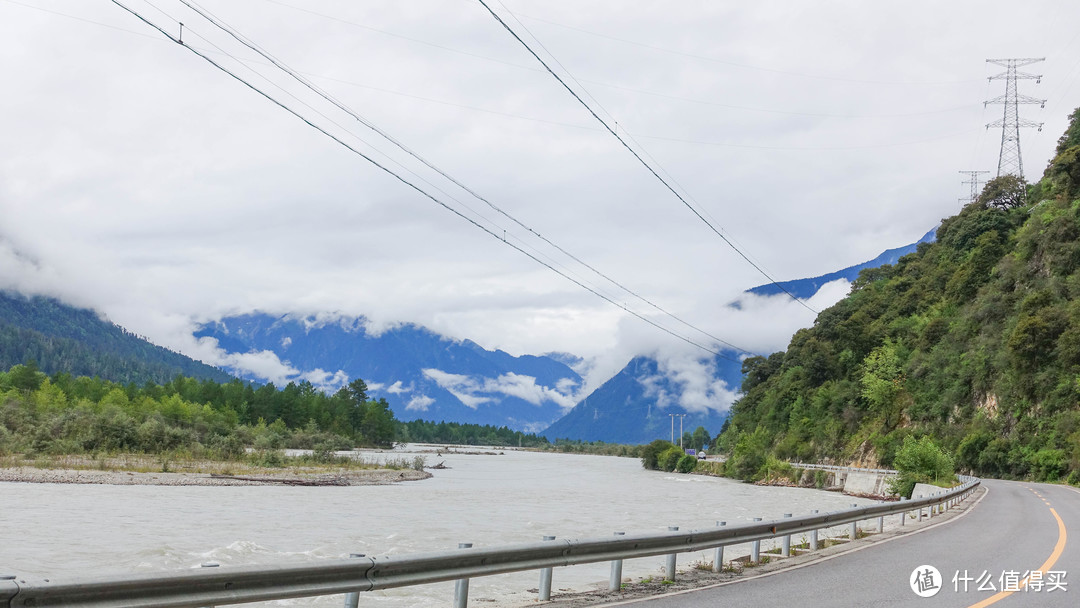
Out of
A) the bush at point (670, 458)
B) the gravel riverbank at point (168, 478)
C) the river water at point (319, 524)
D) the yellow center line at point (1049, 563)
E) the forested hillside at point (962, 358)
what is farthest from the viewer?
the bush at point (670, 458)

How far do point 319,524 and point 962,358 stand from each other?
66256mm

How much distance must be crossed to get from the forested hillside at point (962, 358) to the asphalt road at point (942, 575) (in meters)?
42.6

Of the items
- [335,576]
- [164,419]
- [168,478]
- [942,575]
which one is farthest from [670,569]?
[164,419]

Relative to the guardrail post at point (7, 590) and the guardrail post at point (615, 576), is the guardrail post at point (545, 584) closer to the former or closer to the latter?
the guardrail post at point (615, 576)

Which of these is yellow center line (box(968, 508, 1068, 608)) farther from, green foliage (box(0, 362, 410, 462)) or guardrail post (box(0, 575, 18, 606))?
green foliage (box(0, 362, 410, 462))

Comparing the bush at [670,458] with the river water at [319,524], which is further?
the bush at [670,458]

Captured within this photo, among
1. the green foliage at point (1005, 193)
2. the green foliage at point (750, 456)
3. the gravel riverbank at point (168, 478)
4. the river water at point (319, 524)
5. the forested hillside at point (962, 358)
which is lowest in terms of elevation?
the gravel riverbank at point (168, 478)

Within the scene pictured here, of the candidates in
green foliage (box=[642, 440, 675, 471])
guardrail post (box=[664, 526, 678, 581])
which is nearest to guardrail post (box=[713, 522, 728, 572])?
guardrail post (box=[664, 526, 678, 581])

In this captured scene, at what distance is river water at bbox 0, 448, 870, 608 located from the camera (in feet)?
74.6

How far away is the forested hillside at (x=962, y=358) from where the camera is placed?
6506cm

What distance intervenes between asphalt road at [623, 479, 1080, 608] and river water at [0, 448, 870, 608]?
2517 millimetres

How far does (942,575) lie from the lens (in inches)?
513

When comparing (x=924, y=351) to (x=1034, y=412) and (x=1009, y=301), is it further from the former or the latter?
(x=1034, y=412)

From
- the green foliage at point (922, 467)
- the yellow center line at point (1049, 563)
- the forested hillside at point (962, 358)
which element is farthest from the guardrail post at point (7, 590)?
the forested hillside at point (962, 358)
